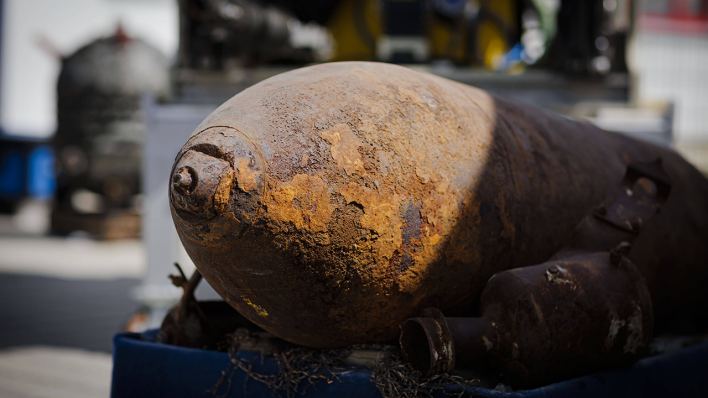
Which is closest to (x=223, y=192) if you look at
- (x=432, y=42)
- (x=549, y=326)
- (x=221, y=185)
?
(x=221, y=185)

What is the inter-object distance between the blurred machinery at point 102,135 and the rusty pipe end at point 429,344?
709 centimetres

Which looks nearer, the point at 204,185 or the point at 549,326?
the point at 204,185

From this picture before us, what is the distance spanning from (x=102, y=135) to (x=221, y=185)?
738 cm

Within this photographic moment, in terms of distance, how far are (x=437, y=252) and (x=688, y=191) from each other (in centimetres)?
136

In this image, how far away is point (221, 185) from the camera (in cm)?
117

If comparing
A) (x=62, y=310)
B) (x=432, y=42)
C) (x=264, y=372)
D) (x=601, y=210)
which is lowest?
(x=62, y=310)

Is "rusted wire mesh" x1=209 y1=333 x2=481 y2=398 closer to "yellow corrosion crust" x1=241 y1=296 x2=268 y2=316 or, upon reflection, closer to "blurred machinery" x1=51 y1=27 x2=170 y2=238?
"yellow corrosion crust" x1=241 y1=296 x2=268 y2=316

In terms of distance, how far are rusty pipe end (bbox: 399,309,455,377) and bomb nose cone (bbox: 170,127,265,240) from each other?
44 centimetres

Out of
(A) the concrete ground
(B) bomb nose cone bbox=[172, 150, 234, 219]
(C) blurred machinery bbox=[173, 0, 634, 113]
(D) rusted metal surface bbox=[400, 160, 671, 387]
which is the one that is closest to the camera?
(B) bomb nose cone bbox=[172, 150, 234, 219]

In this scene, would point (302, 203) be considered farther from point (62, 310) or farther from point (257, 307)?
point (62, 310)

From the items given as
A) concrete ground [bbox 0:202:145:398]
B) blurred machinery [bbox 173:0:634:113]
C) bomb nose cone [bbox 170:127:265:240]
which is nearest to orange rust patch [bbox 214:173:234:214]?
bomb nose cone [bbox 170:127:265:240]

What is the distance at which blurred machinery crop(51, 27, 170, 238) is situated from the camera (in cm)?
771

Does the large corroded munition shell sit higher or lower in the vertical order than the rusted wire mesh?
higher

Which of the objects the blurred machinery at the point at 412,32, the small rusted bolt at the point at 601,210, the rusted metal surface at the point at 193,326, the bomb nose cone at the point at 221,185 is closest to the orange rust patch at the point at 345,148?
the bomb nose cone at the point at 221,185
